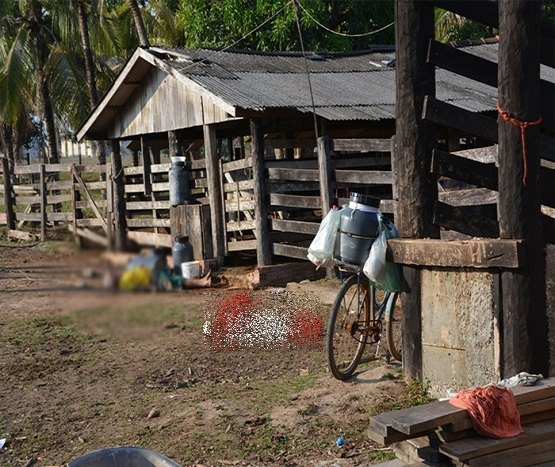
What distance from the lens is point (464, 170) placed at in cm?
539

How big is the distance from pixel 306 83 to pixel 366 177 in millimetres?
3803

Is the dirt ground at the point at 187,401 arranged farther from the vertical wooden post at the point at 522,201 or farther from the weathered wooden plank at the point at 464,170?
the weathered wooden plank at the point at 464,170

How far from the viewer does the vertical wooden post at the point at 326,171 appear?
33.7 feet

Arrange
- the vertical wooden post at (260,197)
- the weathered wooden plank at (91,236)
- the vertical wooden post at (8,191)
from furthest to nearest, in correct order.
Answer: the vertical wooden post at (8,191), the vertical wooden post at (260,197), the weathered wooden plank at (91,236)

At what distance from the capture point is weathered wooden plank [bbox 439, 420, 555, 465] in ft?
13.3

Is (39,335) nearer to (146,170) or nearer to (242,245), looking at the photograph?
(242,245)

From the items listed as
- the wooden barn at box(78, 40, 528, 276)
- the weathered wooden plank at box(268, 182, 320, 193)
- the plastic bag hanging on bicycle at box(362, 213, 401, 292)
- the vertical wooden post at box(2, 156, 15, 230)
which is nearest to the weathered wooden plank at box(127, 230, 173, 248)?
the plastic bag hanging on bicycle at box(362, 213, 401, 292)

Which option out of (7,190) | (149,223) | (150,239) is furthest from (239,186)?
(150,239)

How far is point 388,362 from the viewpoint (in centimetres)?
652

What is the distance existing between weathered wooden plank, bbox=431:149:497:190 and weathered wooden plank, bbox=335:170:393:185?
389cm

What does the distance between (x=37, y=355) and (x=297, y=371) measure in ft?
8.82

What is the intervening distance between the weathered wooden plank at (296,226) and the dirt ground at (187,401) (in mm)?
3035

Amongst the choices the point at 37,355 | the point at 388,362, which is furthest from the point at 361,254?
the point at 37,355

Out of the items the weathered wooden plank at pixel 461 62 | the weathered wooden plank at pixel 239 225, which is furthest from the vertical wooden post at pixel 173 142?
the weathered wooden plank at pixel 461 62
